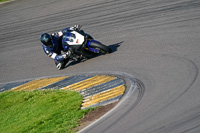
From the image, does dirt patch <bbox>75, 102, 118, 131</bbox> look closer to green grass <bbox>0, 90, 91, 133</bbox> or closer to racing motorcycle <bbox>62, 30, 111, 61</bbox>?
green grass <bbox>0, 90, 91, 133</bbox>

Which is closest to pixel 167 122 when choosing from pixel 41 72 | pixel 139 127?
pixel 139 127

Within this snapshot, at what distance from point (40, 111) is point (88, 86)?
1.58 metres

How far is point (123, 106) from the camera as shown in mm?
8883

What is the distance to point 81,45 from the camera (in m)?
12.8

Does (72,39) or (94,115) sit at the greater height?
(72,39)

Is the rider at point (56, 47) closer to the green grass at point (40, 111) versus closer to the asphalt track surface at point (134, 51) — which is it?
the asphalt track surface at point (134, 51)

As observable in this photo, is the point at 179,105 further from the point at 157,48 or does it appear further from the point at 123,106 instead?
the point at 157,48

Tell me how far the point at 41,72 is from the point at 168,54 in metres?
5.04

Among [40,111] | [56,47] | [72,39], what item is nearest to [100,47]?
[72,39]

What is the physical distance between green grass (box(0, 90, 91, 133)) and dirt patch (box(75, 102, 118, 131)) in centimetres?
18

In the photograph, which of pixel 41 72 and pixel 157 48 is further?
pixel 41 72

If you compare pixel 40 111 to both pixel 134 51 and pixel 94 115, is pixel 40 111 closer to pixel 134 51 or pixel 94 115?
pixel 94 115

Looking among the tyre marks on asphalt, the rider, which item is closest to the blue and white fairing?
the rider

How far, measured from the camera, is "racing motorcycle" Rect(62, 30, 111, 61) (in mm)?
12758
